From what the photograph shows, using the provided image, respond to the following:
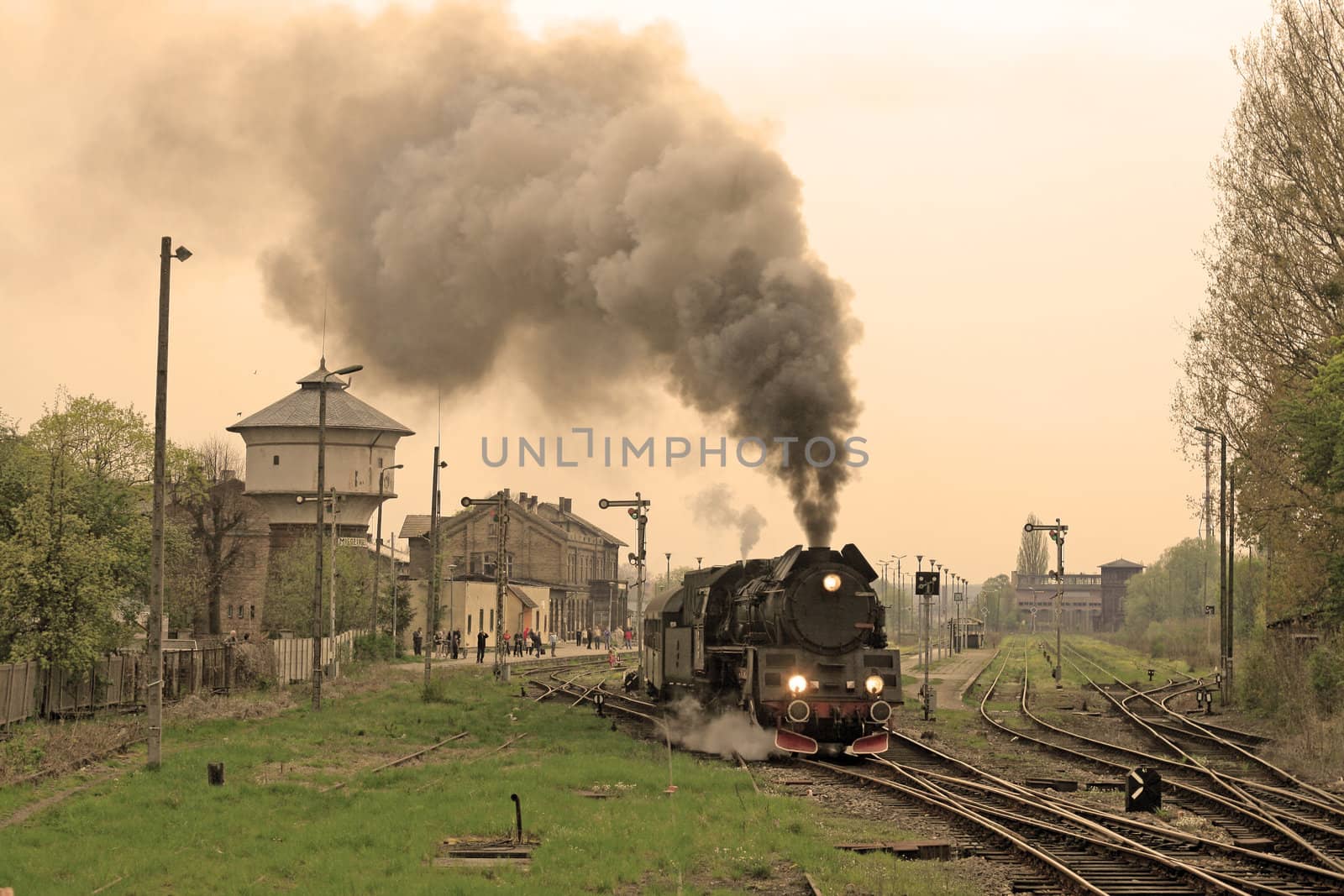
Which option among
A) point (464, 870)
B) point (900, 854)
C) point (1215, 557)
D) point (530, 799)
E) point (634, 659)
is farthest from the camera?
point (1215, 557)

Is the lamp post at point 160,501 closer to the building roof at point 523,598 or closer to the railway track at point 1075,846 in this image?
the railway track at point 1075,846

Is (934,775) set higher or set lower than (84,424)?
lower

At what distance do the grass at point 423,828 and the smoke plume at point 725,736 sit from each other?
95 cm

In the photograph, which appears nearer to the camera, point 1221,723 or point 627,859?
point 627,859

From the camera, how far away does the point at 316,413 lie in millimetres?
62656

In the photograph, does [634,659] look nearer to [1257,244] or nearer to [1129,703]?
[1129,703]

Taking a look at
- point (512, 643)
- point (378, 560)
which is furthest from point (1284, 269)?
point (512, 643)

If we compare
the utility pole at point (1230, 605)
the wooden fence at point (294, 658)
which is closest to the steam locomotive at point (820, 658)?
the utility pole at point (1230, 605)

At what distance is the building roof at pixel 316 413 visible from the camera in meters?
62.0

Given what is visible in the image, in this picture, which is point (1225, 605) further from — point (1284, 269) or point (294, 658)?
point (294, 658)

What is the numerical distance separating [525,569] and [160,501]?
82.1 meters

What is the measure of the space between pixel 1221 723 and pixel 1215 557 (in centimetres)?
10750

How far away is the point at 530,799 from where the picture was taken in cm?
1594

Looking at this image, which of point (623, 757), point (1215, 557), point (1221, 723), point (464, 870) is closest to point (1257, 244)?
point (1221, 723)
